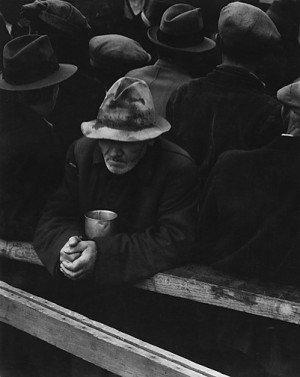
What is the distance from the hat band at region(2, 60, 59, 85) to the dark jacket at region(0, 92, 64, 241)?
13 cm

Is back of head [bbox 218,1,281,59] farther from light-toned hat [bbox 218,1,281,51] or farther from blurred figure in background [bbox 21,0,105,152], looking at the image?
blurred figure in background [bbox 21,0,105,152]

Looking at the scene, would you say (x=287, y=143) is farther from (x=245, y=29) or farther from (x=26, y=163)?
(x=26, y=163)

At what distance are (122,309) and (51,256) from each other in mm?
498

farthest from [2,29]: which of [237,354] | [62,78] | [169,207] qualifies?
[237,354]

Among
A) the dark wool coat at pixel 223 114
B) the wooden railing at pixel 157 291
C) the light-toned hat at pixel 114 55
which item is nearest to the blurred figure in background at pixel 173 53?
the light-toned hat at pixel 114 55

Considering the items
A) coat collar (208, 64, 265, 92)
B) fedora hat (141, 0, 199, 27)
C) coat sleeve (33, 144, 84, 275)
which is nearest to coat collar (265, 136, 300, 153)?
coat collar (208, 64, 265, 92)

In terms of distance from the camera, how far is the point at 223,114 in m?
3.99

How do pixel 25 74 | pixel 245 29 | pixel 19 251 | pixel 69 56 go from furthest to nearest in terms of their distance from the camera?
pixel 69 56 < pixel 245 29 < pixel 25 74 < pixel 19 251

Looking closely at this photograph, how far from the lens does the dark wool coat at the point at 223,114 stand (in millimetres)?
3938

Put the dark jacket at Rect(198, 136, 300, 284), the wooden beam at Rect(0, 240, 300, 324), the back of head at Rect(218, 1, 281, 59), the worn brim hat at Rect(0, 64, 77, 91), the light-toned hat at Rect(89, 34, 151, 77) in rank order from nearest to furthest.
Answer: the wooden beam at Rect(0, 240, 300, 324), the dark jacket at Rect(198, 136, 300, 284), the worn brim hat at Rect(0, 64, 77, 91), the back of head at Rect(218, 1, 281, 59), the light-toned hat at Rect(89, 34, 151, 77)

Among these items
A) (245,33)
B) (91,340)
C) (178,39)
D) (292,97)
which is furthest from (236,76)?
(91,340)

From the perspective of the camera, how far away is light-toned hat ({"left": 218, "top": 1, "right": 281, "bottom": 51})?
3971mm

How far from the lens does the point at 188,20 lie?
4527mm

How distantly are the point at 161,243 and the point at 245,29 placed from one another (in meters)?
1.44
